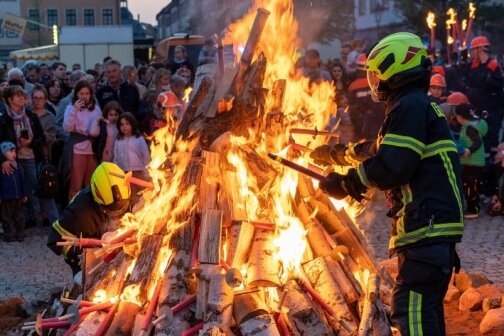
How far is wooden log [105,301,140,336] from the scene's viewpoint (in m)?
5.06

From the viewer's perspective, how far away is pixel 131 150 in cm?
986

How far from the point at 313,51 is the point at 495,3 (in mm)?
25013

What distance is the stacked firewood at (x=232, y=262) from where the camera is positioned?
5.03 meters

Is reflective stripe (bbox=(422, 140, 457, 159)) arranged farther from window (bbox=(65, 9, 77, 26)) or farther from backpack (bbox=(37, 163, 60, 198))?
window (bbox=(65, 9, 77, 26))

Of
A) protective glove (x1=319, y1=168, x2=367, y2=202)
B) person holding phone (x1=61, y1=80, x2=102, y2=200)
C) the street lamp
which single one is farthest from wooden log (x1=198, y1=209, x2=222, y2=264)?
the street lamp

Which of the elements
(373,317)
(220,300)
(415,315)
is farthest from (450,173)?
(220,300)

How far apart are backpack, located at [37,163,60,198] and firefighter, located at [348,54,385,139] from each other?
4.85 m

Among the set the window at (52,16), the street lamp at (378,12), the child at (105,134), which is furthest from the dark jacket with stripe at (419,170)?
the window at (52,16)

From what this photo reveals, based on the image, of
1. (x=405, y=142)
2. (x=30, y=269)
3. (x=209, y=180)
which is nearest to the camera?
(x=405, y=142)

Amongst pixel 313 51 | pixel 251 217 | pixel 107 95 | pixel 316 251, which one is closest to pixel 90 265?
pixel 251 217

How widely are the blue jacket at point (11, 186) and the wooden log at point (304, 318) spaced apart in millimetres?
5968

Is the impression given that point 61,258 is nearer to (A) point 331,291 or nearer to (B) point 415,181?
(A) point 331,291

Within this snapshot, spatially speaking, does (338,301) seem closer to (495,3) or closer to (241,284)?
(241,284)

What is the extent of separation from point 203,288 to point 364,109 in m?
7.93
